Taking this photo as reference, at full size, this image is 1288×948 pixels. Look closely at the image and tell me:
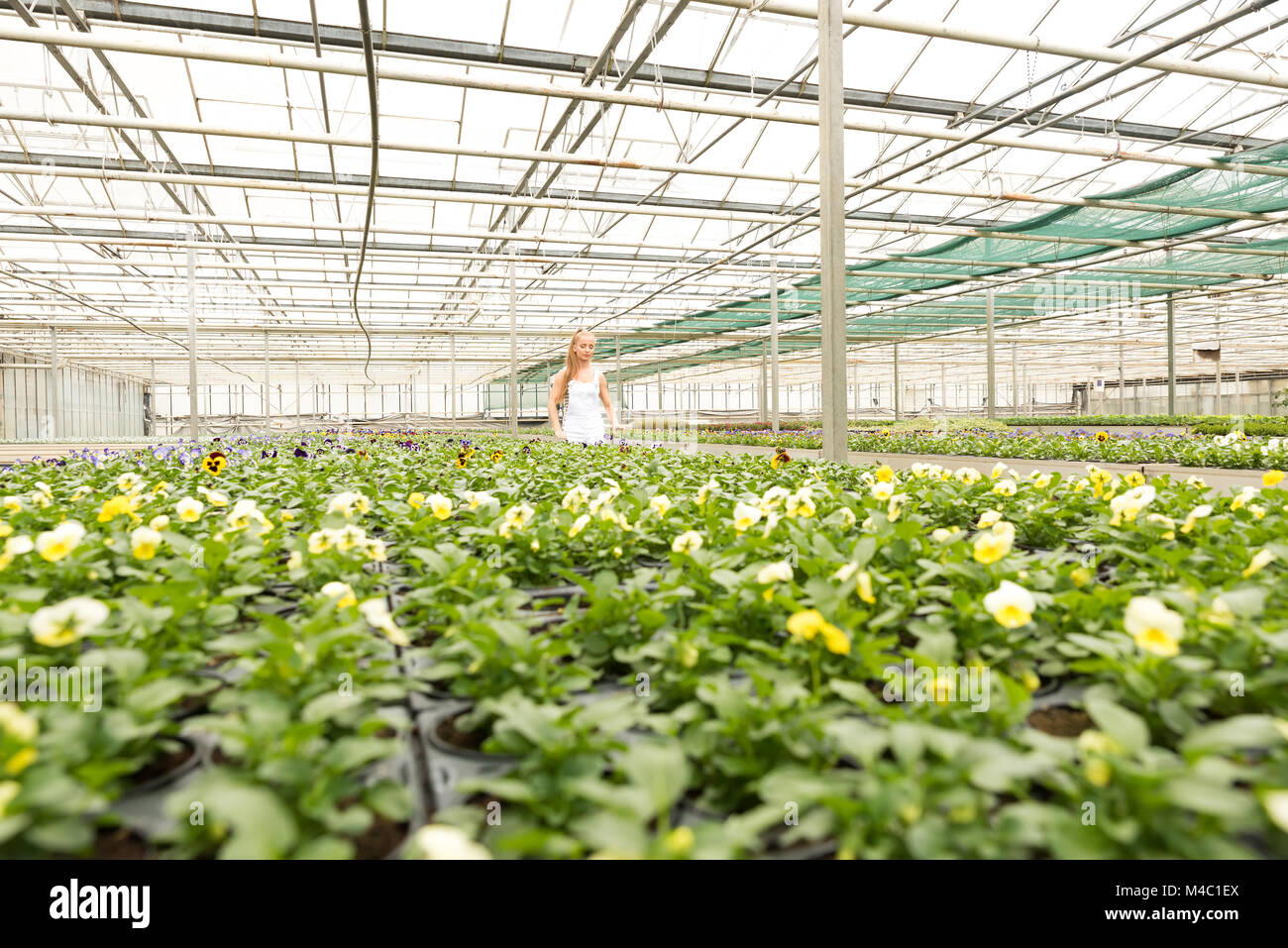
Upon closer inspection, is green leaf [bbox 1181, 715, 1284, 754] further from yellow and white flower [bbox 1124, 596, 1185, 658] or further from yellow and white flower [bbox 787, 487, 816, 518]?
yellow and white flower [bbox 787, 487, 816, 518]

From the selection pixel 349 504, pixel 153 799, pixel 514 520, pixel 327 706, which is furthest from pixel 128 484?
pixel 327 706

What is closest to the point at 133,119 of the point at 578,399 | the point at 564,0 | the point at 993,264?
the point at 564,0

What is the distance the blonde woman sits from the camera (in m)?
5.64

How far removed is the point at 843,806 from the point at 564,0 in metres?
7.27

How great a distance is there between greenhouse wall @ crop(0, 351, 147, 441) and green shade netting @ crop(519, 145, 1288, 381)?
60.6 ft

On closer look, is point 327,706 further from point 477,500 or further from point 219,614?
point 477,500

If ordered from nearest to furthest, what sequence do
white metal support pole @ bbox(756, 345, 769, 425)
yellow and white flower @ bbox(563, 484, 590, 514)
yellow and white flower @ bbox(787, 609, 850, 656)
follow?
yellow and white flower @ bbox(787, 609, 850, 656) → yellow and white flower @ bbox(563, 484, 590, 514) → white metal support pole @ bbox(756, 345, 769, 425)

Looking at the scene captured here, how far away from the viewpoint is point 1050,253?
10.8m

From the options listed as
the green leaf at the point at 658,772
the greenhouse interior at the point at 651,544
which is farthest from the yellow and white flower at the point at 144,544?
the green leaf at the point at 658,772

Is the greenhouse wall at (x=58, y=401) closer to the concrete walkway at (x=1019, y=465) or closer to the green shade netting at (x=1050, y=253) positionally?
the concrete walkway at (x=1019, y=465)

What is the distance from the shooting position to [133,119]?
592cm

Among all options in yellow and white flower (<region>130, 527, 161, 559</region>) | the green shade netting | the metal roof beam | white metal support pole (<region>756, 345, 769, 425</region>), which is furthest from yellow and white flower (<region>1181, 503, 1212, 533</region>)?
white metal support pole (<region>756, 345, 769, 425</region>)

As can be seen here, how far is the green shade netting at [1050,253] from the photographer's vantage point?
8281 mm
